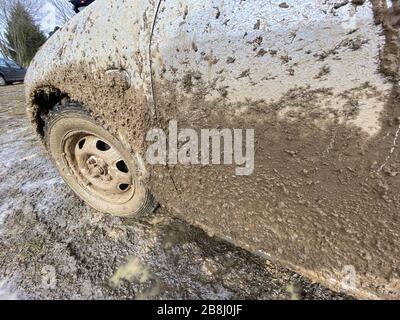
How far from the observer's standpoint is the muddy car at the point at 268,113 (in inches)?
34.3

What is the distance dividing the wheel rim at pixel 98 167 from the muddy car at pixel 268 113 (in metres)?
0.29

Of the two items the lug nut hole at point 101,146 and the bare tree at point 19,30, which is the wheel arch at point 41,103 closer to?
the lug nut hole at point 101,146

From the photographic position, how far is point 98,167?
1.84m

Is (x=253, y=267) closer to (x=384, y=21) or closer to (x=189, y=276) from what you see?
(x=189, y=276)

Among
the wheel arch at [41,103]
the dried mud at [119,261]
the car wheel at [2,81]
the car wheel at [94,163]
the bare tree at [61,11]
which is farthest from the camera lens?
the bare tree at [61,11]

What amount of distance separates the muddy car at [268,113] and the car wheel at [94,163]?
12 centimetres

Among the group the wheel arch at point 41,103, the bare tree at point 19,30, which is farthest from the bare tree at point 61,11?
the wheel arch at point 41,103

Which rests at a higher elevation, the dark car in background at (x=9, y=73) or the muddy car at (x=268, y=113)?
the muddy car at (x=268, y=113)

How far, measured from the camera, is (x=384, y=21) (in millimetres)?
787

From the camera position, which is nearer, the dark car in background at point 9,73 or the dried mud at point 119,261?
the dried mud at point 119,261

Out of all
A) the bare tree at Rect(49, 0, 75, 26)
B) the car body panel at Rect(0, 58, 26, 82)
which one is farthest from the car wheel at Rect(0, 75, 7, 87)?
the bare tree at Rect(49, 0, 75, 26)

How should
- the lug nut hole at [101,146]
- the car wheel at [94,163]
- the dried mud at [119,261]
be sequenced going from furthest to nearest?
the lug nut hole at [101,146] < the car wheel at [94,163] < the dried mud at [119,261]
